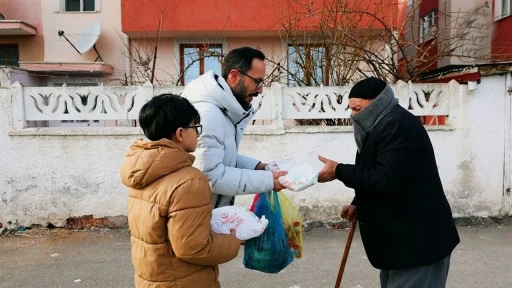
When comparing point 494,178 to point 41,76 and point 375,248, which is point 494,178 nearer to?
point 375,248

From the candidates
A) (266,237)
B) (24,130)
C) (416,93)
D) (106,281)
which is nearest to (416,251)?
(266,237)

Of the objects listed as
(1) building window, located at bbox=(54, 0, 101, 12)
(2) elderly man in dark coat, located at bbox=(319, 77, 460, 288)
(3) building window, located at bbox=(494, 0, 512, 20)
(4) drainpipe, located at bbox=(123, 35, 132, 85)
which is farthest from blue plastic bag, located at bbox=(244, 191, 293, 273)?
(1) building window, located at bbox=(54, 0, 101, 12)

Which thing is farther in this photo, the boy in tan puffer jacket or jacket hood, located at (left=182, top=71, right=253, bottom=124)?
jacket hood, located at (left=182, top=71, right=253, bottom=124)

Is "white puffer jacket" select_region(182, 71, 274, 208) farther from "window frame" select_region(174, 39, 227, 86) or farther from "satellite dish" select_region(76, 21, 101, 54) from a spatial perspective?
"satellite dish" select_region(76, 21, 101, 54)

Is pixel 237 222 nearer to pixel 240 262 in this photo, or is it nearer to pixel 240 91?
pixel 240 91

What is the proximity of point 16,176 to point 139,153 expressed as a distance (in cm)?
411

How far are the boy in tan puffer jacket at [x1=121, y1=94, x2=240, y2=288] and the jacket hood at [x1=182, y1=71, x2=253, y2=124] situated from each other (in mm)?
249

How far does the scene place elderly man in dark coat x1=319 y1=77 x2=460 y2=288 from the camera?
222 centimetres

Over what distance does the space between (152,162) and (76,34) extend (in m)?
12.5

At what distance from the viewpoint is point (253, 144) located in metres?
5.38

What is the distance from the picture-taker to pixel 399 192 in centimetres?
224

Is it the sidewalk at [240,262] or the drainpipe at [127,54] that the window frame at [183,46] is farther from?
the sidewalk at [240,262]

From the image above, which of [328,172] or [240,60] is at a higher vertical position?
[240,60]

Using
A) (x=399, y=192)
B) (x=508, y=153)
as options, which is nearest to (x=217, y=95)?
(x=399, y=192)
